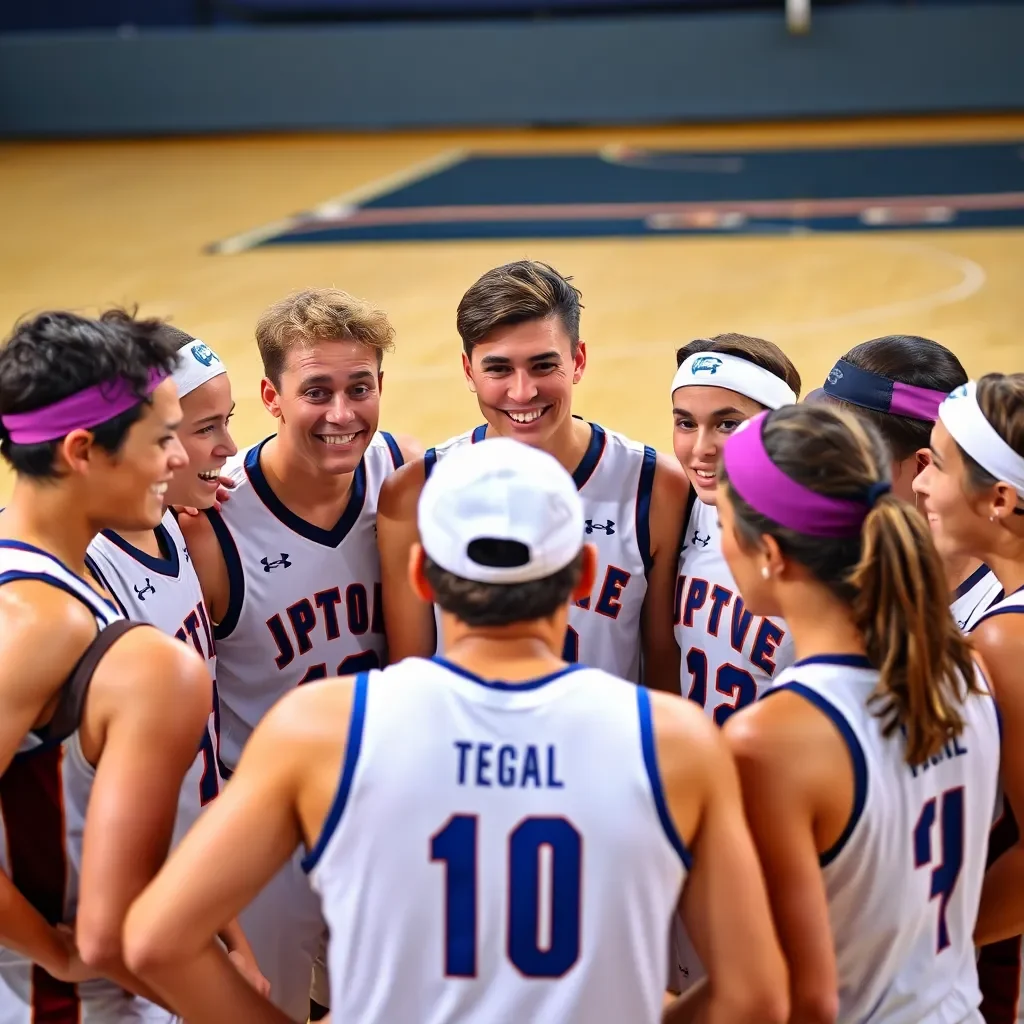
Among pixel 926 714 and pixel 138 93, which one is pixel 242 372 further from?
pixel 138 93

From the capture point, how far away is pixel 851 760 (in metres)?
2.17

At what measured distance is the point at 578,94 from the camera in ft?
66.4

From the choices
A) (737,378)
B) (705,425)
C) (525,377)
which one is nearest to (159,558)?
(525,377)

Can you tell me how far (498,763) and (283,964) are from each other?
192 cm

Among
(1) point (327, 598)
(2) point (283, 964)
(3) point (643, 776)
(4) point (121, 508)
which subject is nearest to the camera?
(3) point (643, 776)

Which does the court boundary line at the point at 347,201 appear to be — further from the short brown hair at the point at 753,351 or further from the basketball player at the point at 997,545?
the basketball player at the point at 997,545

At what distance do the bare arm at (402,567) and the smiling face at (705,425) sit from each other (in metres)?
0.69

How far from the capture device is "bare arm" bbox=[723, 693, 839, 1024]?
84.1 inches

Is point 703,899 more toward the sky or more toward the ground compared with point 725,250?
more toward the sky

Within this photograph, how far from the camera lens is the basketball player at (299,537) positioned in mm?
3822

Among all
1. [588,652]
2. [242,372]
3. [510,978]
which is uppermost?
[510,978]

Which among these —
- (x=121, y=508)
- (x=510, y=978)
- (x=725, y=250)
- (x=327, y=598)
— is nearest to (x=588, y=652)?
(x=327, y=598)

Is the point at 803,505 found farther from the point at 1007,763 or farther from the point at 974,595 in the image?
the point at 974,595

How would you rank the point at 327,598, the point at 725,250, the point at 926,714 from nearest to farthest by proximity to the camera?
1. the point at 926,714
2. the point at 327,598
3. the point at 725,250
